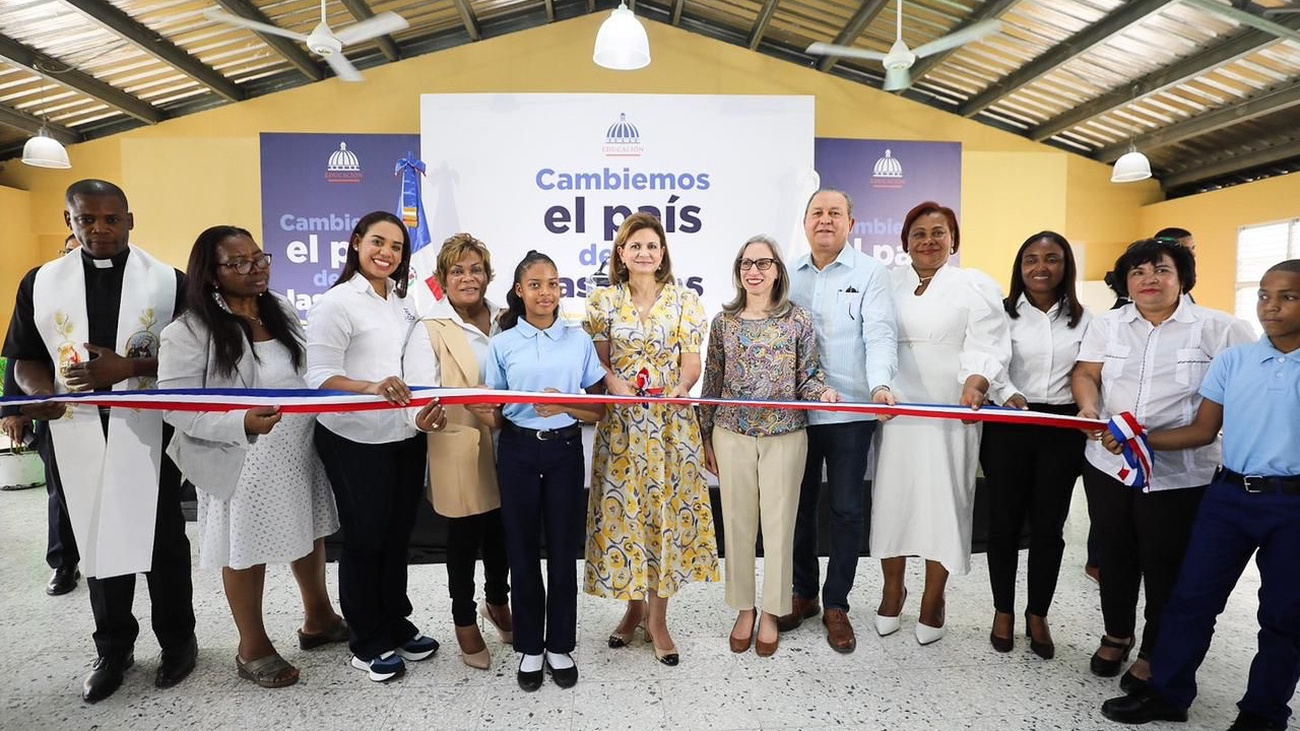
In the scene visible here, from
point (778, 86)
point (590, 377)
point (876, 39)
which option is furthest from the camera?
point (778, 86)

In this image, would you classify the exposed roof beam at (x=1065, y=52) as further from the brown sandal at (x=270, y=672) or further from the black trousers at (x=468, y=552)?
the brown sandal at (x=270, y=672)

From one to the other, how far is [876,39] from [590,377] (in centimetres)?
798

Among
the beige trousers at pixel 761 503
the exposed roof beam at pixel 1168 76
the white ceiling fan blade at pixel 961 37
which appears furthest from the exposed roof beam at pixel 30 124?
the exposed roof beam at pixel 1168 76

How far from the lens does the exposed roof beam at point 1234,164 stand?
8805 millimetres

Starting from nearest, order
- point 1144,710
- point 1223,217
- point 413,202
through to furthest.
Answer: point 1144,710 < point 413,202 < point 1223,217

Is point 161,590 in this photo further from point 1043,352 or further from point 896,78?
point 896,78

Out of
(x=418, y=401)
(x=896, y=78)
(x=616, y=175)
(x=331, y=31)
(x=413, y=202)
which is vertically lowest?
(x=418, y=401)

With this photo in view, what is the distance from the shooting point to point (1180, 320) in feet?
7.25

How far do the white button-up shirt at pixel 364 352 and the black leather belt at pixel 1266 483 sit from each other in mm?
2455

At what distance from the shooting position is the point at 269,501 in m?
2.21

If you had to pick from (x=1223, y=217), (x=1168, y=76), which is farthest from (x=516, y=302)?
(x=1223, y=217)

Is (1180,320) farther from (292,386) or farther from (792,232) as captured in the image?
(792,232)

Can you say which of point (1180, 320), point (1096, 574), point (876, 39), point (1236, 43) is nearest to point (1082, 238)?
point (1236, 43)

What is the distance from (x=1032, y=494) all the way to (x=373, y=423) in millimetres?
2327
